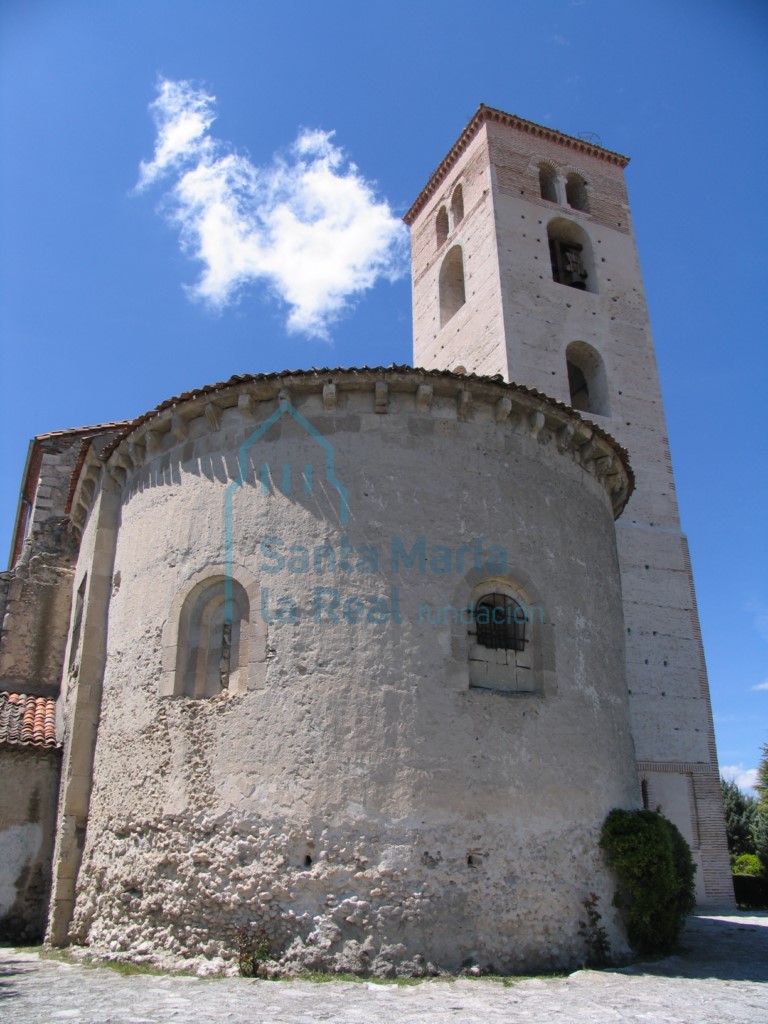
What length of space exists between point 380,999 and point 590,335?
17.4 meters

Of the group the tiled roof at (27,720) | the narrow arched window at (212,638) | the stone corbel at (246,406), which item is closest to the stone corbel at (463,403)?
the stone corbel at (246,406)

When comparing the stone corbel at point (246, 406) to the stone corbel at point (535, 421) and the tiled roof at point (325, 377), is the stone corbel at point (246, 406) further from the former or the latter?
the stone corbel at point (535, 421)

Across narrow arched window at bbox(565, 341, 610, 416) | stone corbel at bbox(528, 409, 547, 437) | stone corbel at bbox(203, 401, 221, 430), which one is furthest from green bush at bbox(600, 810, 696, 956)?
narrow arched window at bbox(565, 341, 610, 416)

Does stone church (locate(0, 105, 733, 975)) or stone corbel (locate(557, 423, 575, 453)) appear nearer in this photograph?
stone church (locate(0, 105, 733, 975))

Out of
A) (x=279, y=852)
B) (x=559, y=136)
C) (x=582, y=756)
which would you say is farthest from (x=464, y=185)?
(x=279, y=852)

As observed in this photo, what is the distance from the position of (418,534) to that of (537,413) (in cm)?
263

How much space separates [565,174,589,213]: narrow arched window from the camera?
24.2 metres

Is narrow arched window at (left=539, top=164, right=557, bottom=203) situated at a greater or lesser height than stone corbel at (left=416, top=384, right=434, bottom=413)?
greater

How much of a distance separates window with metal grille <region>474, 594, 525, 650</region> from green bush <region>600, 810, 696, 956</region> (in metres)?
2.48

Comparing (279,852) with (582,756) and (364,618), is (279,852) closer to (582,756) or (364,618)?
(364,618)

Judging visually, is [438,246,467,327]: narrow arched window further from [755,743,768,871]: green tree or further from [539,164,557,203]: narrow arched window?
[755,743,768,871]: green tree

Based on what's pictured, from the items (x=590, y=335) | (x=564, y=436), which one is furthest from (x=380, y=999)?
(x=590, y=335)

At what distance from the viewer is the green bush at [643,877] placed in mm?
9750

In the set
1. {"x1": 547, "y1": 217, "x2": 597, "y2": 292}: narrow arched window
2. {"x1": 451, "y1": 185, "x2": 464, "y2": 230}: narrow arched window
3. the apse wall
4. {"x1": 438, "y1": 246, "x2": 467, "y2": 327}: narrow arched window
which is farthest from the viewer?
{"x1": 451, "y1": 185, "x2": 464, "y2": 230}: narrow arched window
